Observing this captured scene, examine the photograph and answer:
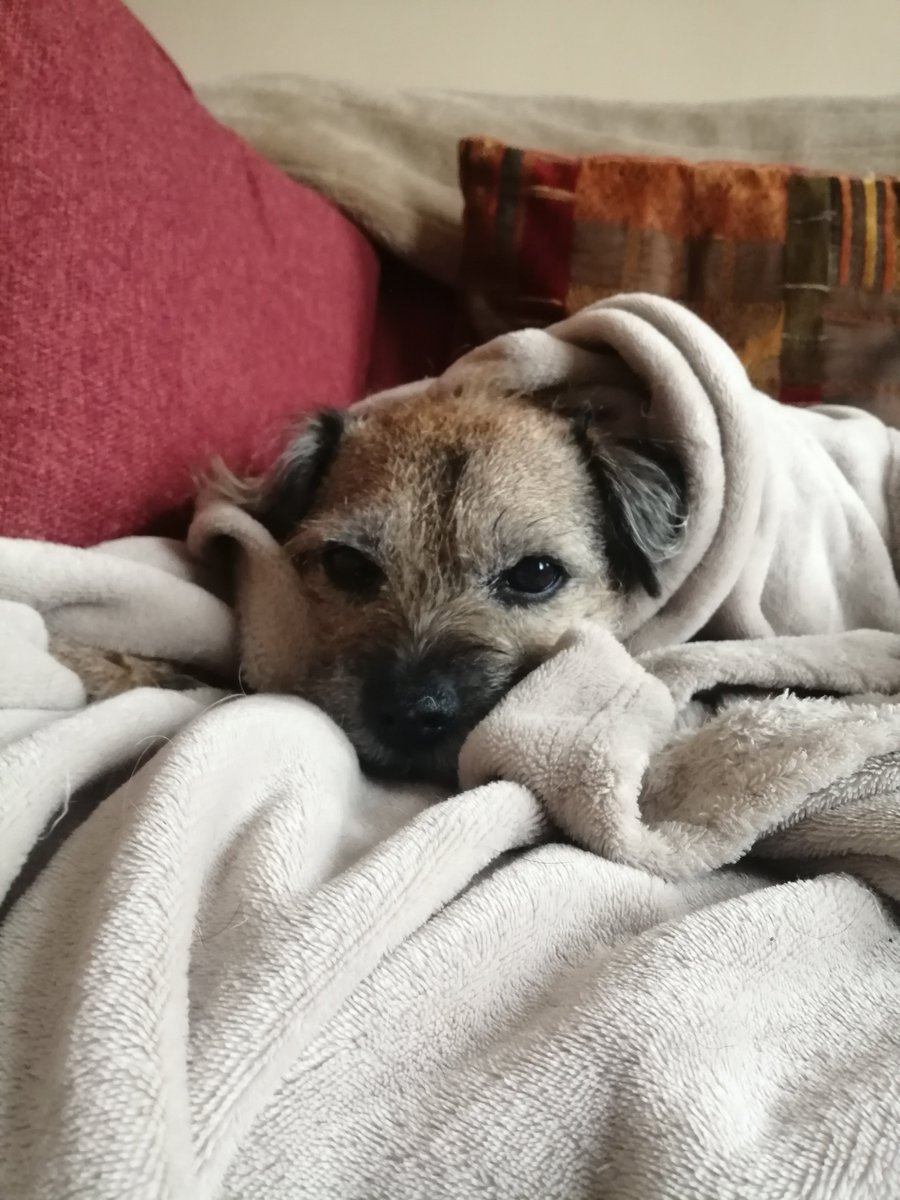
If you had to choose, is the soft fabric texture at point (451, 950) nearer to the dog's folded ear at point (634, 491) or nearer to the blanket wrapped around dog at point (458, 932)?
the blanket wrapped around dog at point (458, 932)

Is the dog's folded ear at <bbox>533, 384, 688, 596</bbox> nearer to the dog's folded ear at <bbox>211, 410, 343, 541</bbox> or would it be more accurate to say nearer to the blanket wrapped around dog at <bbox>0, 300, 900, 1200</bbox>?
the blanket wrapped around dog at <bbox>0, 300, 900, 1200</bbox>

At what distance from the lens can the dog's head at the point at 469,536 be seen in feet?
3.44

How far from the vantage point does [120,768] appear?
765 mm

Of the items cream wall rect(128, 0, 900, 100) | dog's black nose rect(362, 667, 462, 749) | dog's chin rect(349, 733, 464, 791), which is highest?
cream wall rect(128, 0, 900, 100)

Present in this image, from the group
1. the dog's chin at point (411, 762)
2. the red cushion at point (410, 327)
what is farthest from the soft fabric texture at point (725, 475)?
the red cushion at point (410, 327)

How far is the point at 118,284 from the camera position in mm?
1022

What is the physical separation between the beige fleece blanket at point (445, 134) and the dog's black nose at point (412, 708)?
1.14m

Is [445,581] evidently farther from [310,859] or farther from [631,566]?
[310,859]

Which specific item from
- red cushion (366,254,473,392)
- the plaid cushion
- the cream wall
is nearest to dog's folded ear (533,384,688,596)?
the plaid cushion

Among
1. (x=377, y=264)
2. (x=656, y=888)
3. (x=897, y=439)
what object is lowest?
(x=656, y=888)

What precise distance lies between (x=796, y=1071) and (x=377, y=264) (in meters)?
1.67

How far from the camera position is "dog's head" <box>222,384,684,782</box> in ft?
3.44

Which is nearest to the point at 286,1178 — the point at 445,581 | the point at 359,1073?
the point at 359,1073

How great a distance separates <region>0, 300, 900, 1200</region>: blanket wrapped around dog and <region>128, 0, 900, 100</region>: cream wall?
185 centimetres
